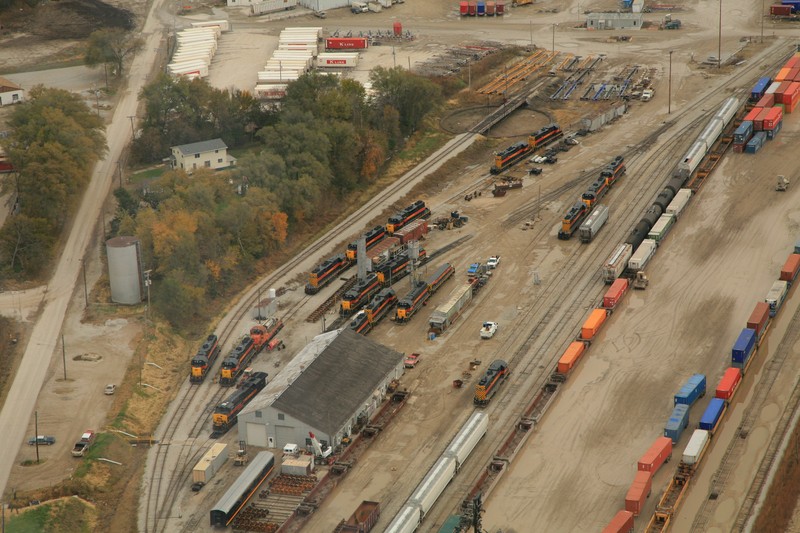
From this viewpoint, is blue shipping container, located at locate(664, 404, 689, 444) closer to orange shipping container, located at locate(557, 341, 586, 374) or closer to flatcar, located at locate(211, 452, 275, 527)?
orange shipping container, located at locate(557, 341, 586, 374)

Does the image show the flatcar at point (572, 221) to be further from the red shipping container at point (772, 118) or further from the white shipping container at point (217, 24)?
the white shipping container at point (217, 24)

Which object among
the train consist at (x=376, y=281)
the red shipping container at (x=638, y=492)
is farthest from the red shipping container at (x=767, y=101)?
the red shipping container at (x=638, y=492)

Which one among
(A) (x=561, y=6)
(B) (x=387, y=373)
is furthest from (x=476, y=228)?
(A) (x=561, y=6)

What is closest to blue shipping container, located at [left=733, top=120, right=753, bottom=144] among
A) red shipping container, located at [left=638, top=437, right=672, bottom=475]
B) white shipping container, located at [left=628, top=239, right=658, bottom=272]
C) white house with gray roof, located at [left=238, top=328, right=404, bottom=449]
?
white shipping container, located at [left=628, top=239, right=658, bottom=272]

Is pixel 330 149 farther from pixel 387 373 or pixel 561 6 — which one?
pixel 561 6

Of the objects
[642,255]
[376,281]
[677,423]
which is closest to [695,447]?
[677,423]

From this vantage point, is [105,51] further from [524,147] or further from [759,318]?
[759,318]
